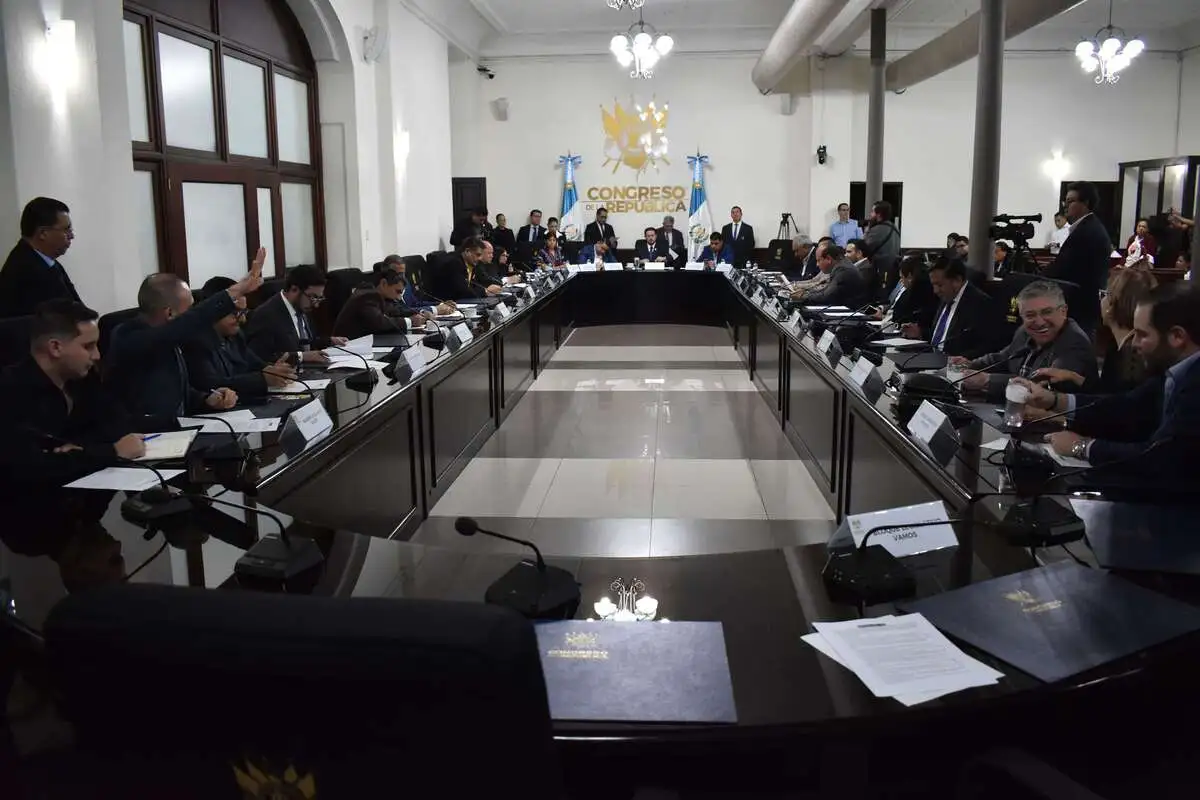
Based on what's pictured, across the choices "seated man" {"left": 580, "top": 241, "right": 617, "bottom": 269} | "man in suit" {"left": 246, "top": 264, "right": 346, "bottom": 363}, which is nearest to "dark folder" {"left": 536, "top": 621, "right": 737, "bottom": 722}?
"man in suit" {"left": 246, "top": 264, "right": 346, "bottom": 363}

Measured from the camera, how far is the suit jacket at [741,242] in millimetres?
12766

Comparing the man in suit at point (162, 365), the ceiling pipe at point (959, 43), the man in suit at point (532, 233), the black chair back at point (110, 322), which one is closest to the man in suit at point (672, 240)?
the man in suit at point (532, 233)

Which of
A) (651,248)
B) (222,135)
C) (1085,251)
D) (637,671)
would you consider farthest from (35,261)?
(651,248)

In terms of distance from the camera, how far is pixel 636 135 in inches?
541

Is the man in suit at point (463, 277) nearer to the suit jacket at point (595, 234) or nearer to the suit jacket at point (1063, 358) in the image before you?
the suit jacket at point (595, 234)

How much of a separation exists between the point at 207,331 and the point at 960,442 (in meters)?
2.31

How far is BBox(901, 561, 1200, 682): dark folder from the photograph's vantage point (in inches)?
49.5

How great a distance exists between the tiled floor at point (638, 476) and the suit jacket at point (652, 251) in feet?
17.1

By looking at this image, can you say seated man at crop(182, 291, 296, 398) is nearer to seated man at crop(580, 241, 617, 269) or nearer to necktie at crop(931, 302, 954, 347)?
necktie at crop(931, 302, 954, 347)

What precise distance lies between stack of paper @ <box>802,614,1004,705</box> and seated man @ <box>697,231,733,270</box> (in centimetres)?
988

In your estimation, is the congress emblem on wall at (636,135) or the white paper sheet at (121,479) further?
the congress emblem on wall at (636,135)

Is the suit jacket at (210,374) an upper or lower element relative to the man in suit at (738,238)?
lower

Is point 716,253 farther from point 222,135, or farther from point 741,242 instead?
point 222,135

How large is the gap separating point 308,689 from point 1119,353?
112 inches
